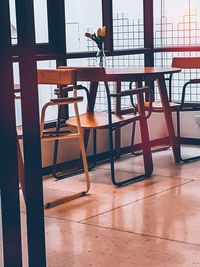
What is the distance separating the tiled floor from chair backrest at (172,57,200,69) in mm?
872

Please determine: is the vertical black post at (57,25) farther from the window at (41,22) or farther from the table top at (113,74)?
the table top at (113,74)

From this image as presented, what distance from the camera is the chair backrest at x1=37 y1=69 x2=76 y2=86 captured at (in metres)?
3.53

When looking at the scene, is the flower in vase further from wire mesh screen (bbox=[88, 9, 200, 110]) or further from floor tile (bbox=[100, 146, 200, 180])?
floor tile (bbox=[100, 146, 200, 180])

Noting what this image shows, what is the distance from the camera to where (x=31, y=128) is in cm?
158

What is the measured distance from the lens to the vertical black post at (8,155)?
150cm

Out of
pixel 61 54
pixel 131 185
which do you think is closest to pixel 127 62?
pixel 61 54

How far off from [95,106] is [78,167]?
0.61 meters

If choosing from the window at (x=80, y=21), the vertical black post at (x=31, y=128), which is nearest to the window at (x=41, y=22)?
the window at (x=80, y=21)

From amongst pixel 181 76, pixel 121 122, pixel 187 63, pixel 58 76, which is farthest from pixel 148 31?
pixel 58 76

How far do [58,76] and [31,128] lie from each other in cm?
204

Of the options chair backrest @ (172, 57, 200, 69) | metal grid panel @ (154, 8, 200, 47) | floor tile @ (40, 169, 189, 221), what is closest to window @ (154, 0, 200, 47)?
metal grid panel @ (154, 8, 200, 47)

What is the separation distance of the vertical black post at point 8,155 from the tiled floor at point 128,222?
1008 mm

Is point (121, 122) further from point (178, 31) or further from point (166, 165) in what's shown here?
point (178, 31)

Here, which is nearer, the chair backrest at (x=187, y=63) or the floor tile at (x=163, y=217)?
the floor tile at (x=163, y=217)
